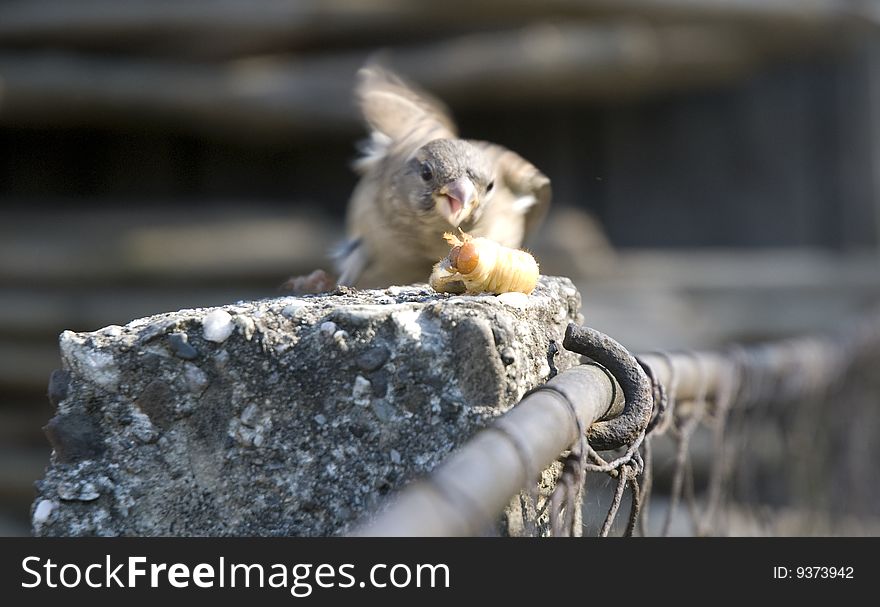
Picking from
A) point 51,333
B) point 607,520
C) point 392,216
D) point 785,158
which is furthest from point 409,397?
point 785,158

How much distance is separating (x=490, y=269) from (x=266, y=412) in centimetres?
38

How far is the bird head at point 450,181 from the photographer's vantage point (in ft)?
7.40

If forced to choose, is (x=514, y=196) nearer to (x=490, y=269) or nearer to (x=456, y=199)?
(x=456, y=199)

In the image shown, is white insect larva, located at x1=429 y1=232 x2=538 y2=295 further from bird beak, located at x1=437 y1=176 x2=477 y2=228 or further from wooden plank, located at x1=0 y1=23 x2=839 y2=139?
wooden plank, located at x1=0 y1=23 x2=839 y2=139

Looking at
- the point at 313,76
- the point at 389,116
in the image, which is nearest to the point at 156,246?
the point at 313,76

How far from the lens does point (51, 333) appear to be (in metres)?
5.74

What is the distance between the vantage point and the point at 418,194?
2320mm

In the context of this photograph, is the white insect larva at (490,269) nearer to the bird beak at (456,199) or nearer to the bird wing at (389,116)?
the bird beak at (456,199)

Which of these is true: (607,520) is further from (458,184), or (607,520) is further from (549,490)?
(458,184)

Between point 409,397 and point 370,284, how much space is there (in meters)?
A: 1.24

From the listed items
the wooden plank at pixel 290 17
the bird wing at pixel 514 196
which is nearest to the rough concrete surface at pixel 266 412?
the bird wing at pixel 514 196

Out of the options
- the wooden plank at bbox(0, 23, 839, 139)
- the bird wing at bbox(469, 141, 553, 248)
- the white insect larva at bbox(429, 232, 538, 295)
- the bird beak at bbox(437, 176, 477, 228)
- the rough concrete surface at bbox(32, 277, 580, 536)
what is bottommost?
the rough concrete surface at bbox(32, 277, 580, 536)

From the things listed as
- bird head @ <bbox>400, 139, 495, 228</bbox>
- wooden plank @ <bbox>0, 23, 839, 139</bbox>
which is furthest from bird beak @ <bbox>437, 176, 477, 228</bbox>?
wooden plank @ <bbox>0, 23, 839, 139</bbox>

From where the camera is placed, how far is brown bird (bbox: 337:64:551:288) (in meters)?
2.29
